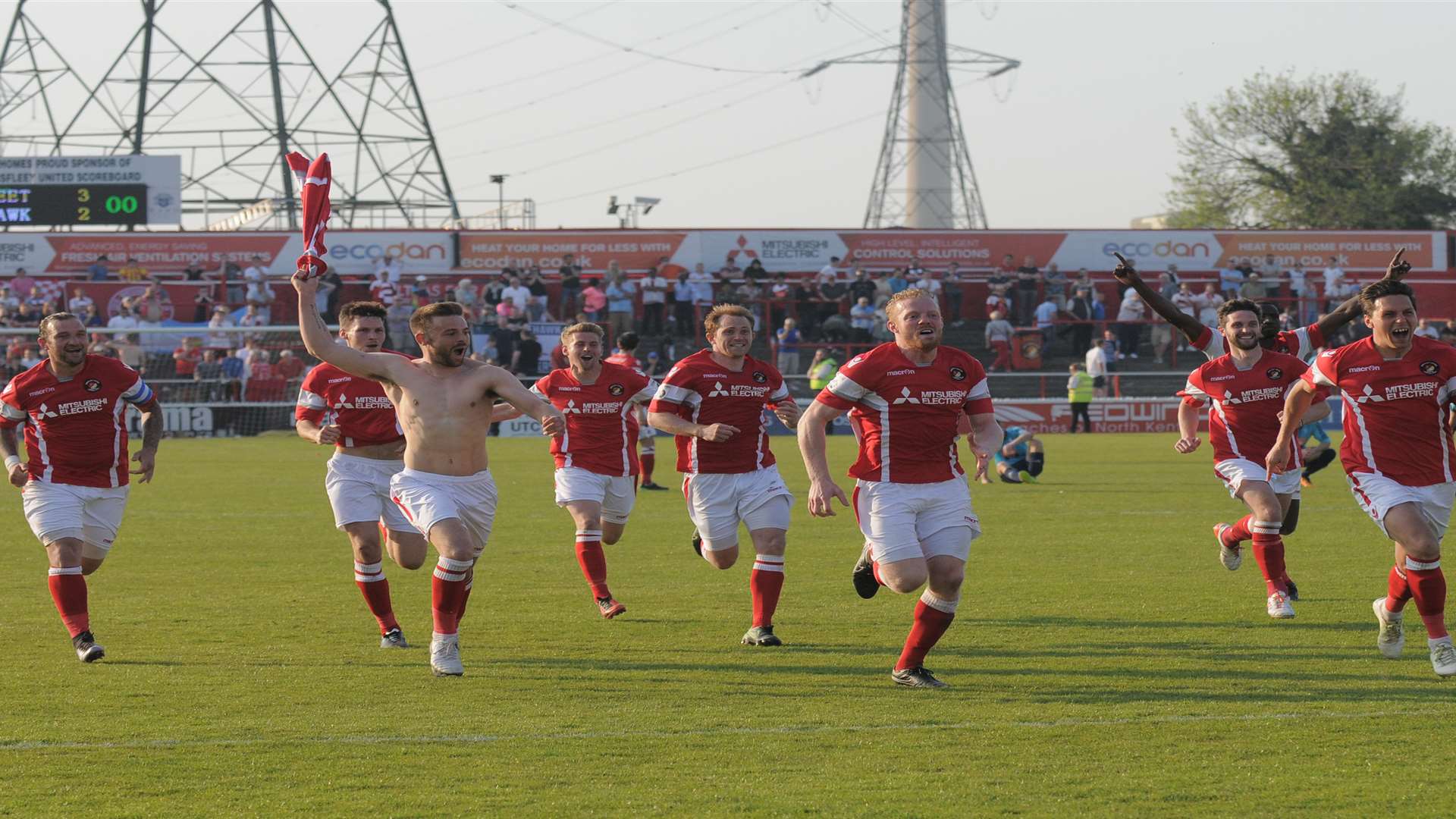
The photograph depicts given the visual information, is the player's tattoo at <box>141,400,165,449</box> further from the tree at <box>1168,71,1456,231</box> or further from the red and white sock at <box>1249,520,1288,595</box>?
the tree at <box>1168,71,1456,231</box>

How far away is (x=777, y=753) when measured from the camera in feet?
21.8

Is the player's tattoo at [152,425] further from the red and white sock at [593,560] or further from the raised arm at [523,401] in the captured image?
the red and white sock at [593,560]

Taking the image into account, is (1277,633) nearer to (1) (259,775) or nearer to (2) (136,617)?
(1) (259,775)

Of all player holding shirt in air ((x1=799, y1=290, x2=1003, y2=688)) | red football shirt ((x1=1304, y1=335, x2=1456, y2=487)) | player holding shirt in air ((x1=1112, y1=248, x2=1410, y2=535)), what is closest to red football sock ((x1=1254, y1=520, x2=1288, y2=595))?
player holding shirt in air ((x1=1112, y1=248, x2=1410, y2=535))

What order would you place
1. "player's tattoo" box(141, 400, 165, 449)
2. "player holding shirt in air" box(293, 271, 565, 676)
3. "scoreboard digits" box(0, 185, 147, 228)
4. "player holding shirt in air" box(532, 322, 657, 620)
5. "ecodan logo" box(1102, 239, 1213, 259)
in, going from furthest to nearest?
"ecodan logo" box(1102, 239, 1213, 259)
"scoreboard digits" box(0, 185, 147, 228)
"player holding shirt in air" box(532, 322, 657, 620)
"player's tattoo" box(141, 400, 165, 449)
"player holding shirt in air" box(293, 271, 565, 676)

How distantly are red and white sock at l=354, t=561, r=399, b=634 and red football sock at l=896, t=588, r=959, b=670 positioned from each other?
3214mm

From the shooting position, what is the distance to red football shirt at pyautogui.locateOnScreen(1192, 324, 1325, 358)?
1074cm

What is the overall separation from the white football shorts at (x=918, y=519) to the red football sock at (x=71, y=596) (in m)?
4.44

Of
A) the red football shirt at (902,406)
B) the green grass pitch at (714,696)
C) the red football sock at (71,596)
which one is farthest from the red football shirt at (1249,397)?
the red football sock at (71,596)

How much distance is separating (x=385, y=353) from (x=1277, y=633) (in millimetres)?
5367

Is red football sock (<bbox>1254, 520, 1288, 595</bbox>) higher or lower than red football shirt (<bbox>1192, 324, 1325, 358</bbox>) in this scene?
lower

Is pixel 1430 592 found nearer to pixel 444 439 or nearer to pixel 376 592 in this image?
Result: pixel 444 439

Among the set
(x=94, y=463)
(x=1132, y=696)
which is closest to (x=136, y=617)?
(x=94, y=463)

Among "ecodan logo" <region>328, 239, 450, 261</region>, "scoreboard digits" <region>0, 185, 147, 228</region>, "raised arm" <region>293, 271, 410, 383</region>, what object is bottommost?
"raised arm" <region>293, 271, 410, 383</region>
